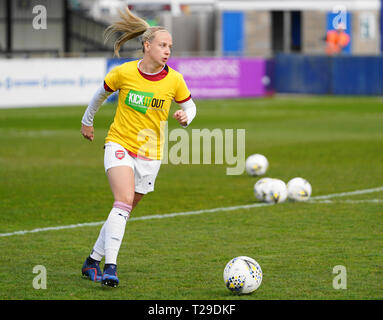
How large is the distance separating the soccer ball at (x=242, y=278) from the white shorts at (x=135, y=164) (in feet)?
3.82

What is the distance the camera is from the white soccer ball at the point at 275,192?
11.8 meters

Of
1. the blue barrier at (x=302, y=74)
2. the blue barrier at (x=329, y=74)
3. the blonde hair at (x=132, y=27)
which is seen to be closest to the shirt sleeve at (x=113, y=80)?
the blonde hair at (x=132, y=27)

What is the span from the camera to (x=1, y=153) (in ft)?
61.5

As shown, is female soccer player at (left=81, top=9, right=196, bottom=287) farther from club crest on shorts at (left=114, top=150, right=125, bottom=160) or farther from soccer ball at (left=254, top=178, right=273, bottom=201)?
soccer ball at (left=254, top=178, right=273, bottom=201)

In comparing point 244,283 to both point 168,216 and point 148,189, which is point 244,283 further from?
point 168,216

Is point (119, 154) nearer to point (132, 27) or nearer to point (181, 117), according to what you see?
point (181, 117)

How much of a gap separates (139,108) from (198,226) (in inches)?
115

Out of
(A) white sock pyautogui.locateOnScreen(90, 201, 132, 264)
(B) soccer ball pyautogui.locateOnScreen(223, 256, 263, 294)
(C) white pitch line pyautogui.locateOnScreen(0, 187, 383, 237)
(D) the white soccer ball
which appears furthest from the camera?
(D) the white soccer ball

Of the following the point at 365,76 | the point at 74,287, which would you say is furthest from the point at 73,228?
the point at 365,76

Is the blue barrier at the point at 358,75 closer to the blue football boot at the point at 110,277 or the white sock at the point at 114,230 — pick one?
the white sock at the point at 114,230

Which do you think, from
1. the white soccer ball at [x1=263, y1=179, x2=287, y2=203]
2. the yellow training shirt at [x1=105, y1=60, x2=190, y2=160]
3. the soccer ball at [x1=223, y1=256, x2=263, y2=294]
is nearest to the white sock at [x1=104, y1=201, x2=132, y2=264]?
the yellow training shirt at [x1=105, y1=60, x2=190, y2=160]

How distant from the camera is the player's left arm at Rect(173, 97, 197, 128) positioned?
7547mm

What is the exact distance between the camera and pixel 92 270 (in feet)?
24.9
